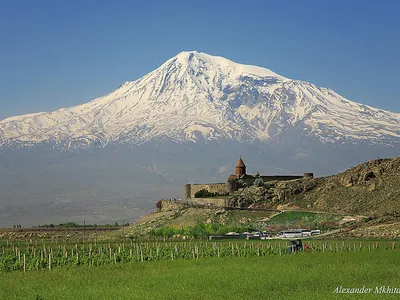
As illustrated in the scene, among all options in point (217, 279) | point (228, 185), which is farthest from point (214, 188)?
point (217, 279)

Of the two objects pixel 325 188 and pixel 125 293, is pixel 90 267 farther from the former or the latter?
pixel 325 188

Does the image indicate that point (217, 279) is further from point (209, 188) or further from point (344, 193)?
point (209, 188)

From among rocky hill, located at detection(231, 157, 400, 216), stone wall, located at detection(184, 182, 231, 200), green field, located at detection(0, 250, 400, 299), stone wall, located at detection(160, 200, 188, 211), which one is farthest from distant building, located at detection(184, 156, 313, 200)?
green field, located at detection(0, 250, 400, 299)

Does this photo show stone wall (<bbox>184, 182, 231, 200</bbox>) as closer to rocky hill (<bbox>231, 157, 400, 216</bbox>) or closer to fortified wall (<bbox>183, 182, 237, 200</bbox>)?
fortified wall (<bbox>183, 182, 237, 200</bbox>)

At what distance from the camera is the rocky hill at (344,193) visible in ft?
277

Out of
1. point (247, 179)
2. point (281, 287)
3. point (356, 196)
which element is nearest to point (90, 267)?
point (281, 287)

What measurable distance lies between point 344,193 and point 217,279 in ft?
194

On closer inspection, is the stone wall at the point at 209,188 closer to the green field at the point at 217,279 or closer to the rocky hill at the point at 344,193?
the rocky hill at the point at 344,193

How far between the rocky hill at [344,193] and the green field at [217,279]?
40.2 m

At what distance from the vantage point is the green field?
3005 cm

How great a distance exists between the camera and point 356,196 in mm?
88625

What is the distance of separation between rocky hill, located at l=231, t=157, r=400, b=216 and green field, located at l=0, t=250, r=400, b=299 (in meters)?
40.2

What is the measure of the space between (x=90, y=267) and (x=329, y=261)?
13.6 metres

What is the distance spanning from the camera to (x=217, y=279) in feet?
113
